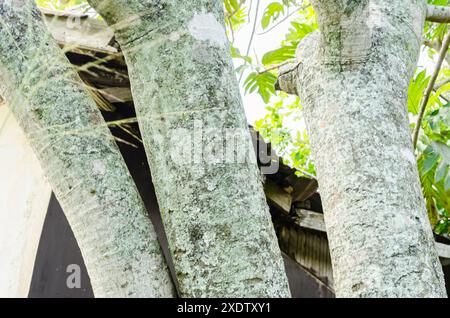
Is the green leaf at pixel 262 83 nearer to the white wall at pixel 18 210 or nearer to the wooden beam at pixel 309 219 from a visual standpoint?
the wooden beam at pixel 309 219

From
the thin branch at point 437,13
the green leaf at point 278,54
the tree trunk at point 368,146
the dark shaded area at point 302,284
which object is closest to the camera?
the tree trunk at point 368,146

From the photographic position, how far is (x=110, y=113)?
3381 millimetres

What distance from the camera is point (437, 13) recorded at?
1888 mm

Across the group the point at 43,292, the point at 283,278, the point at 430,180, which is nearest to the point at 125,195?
the point at 283,278

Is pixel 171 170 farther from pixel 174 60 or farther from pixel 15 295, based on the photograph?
pixel 15 295

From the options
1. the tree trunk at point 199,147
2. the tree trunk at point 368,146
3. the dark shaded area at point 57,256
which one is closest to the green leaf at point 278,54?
the dark shaded area at point 57,256

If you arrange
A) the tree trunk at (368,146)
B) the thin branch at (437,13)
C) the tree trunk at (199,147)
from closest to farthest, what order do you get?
1. the tree trunk at (199,147)
2. the tree trunk at (368,146)
3. the thin branch at (437,13)

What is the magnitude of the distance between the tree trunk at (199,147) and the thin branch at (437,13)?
0.87 meters

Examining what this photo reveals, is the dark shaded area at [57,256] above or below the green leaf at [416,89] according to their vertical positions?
below

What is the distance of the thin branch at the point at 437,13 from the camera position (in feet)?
6.16

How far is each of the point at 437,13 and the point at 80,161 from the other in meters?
1.35

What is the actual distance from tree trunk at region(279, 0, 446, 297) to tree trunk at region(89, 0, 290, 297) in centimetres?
24

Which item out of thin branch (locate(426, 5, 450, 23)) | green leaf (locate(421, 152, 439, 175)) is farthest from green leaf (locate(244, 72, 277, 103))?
thin branch (locate(426, 5, 450, 23))

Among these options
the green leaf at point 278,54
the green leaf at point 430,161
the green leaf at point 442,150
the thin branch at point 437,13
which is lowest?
the green leaf at point 430,161
